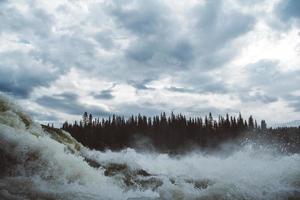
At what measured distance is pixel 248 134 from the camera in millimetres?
140750

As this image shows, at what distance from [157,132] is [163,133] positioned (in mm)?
2426

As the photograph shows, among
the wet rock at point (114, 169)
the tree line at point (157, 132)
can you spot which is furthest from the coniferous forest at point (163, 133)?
the wet rock at point (114, 169)

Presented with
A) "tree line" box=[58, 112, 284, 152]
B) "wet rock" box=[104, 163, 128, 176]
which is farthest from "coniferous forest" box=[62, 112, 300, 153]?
"wet rock" box=[104, 163, 128, 176]

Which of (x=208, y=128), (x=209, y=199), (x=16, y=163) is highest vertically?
(x=208, y=128)

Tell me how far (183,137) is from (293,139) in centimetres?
5410

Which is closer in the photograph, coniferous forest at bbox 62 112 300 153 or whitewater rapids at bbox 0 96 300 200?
whitewater rapids at bbox 0 96 300 200

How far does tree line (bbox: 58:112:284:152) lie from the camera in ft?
356

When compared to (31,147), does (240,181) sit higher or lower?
lower

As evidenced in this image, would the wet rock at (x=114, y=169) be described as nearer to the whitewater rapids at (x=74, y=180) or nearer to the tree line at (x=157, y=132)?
the whitewater rapids at (x=74, y=180)

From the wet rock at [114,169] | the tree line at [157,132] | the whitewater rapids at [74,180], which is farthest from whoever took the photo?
the tree line at [157,132]

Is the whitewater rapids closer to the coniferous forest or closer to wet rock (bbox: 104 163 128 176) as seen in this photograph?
wet rock (bbox: 104 163 128 176)

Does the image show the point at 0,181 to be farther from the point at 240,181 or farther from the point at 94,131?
the point at 94,131

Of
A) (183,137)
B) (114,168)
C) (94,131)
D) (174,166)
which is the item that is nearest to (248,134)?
(183,137)

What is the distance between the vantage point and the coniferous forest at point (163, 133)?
108562 millimetres
